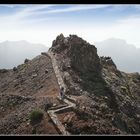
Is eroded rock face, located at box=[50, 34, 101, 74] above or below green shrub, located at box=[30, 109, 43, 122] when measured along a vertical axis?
below

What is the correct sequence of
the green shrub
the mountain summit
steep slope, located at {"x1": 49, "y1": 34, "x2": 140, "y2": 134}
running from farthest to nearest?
steep slope, located at {"x1": 49, "y1": 34, "x2": 140, "y2": 134} → the mountain summit → the green shrub

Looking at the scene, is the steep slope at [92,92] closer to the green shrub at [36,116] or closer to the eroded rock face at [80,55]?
the eroded rock face at [80,55]

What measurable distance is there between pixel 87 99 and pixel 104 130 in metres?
6.63

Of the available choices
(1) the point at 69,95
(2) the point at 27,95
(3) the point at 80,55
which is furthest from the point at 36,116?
(3) the point at 80,55

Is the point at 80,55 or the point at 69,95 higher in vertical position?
the point at 80,55

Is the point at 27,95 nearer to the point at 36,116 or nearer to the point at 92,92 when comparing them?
the point at 92,92

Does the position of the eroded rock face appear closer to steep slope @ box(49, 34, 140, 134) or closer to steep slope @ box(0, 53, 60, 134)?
steep slope @ box(49, 34, 140, 134)

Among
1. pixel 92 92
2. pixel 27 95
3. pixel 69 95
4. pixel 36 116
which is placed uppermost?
pixel 36 116

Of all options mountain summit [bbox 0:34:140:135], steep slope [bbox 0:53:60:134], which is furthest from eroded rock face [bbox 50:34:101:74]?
steep slope [bbox 0:53:60:134]

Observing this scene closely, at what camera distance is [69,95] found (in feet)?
111

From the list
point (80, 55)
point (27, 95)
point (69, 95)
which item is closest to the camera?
point (69, 95)

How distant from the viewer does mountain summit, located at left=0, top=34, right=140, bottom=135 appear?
27.2m
